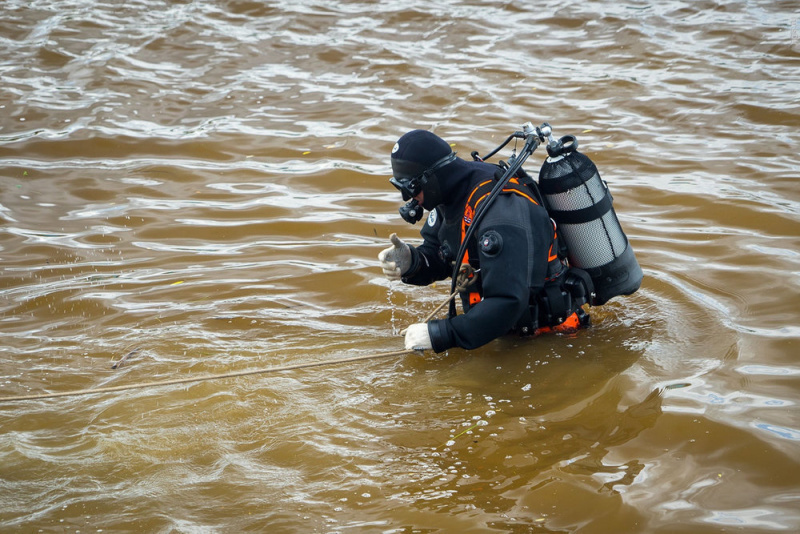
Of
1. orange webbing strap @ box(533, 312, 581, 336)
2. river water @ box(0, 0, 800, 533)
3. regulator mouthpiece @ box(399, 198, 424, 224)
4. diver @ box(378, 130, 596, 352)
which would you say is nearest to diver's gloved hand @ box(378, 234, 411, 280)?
diver @ box(378, 130, 596, 352)

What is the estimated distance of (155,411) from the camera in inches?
147

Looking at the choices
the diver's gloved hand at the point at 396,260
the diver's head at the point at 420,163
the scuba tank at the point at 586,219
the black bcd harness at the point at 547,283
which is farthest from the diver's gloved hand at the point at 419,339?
the scuba tank at the point at 586,219

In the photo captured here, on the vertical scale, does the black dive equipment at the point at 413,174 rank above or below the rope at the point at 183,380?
above

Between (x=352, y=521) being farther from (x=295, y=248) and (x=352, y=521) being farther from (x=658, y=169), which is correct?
(x=658, y=169)

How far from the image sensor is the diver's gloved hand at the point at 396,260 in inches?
161

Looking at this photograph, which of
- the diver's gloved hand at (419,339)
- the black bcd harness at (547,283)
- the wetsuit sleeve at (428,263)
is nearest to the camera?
the diver's gloved hand at (419,339)

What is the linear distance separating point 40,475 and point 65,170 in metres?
5.06

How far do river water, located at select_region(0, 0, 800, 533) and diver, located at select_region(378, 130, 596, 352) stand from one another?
0.31 m

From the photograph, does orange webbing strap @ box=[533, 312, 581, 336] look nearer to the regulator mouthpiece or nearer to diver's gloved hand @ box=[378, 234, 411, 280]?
diver's gloved hand @ box=[378, 234, 411, 280]

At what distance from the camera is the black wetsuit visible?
3.47 metres

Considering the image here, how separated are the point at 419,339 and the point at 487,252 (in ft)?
1.79

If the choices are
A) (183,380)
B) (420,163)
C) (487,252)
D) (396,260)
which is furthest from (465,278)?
(183,380)

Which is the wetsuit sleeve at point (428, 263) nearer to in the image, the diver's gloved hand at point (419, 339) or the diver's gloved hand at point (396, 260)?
the diver's gloved hand at point (396, 260)

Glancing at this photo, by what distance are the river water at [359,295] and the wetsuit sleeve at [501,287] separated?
378mm
